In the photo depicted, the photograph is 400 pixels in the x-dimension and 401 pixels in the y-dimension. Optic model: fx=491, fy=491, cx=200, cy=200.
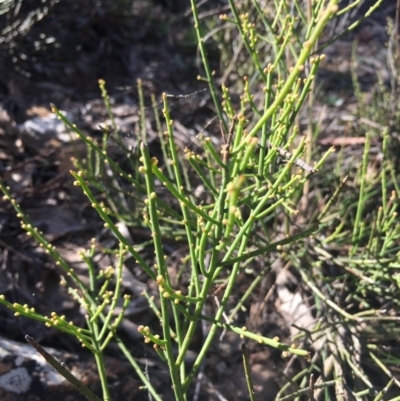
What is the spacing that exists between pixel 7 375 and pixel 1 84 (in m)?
2.50

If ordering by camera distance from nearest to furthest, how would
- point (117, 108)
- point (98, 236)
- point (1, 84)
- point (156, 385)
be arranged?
point (156, 385) → point (98, 236) → point (1, 84) → point (117, 108)

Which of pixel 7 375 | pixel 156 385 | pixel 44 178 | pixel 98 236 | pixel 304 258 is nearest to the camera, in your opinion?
pixel 7 375

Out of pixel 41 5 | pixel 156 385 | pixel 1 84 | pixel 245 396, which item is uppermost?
pixel 41 5

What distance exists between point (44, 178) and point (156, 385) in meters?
1.63

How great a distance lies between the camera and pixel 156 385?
1875 mm

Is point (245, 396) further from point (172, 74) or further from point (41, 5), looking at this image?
point (172, 74)

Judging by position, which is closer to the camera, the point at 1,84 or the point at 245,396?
the point at 245,396

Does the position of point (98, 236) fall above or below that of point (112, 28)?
below

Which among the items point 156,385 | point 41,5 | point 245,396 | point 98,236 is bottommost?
point 245,396

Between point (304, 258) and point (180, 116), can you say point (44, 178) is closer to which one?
point (180, 116)

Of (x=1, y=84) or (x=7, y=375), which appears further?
(x=1, y=84)

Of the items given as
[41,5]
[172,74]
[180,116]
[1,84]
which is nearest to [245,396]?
[180,116]

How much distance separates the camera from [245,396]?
210 cm

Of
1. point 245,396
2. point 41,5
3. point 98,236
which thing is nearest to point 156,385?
point 245,396
